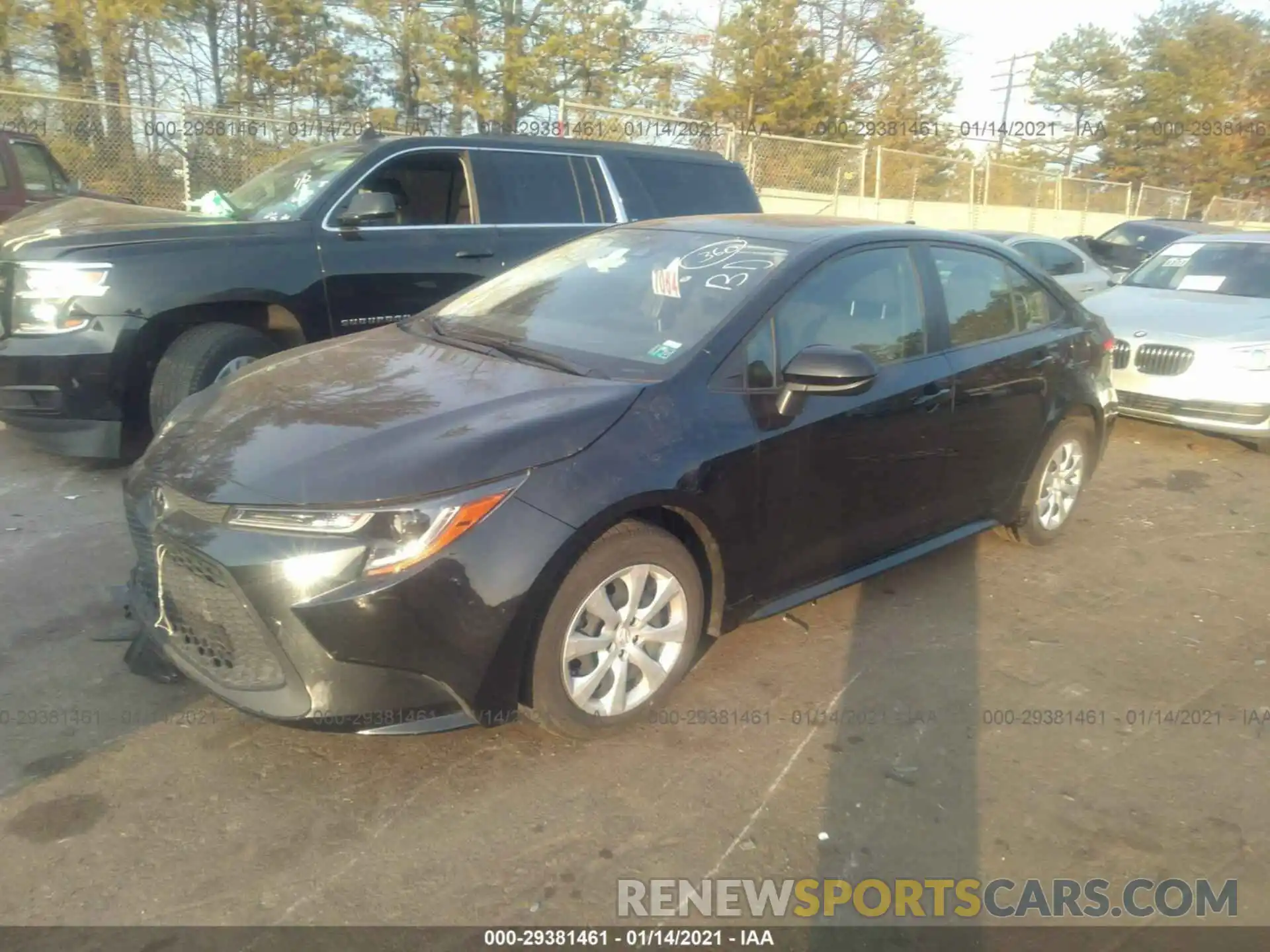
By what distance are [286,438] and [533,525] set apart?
0.83 metres

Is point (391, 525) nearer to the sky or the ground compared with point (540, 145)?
nearer to the ground

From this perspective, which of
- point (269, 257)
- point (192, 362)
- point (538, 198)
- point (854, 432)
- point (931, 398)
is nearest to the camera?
point (854, 432)

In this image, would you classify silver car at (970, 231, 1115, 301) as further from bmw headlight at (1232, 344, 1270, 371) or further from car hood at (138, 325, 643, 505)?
car hood at (138, 325, 643, 505)

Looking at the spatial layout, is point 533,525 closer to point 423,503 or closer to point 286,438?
point 423,503

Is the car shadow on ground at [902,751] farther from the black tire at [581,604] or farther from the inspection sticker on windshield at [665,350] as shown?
the inspection sticker on windshield at [665,350]

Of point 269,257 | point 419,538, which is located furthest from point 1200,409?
point 419,538

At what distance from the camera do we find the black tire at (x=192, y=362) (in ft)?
17.9

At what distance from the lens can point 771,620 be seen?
425 cm

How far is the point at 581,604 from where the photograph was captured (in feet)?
10.0

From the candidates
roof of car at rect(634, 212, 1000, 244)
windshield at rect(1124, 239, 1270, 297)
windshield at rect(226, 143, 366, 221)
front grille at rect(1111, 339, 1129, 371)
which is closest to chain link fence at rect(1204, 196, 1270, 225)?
windshield at rect(1124, 239, 1270, 297)

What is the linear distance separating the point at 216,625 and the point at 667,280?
6.69ft

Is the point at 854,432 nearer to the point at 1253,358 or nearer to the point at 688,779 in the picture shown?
the point at 688,779

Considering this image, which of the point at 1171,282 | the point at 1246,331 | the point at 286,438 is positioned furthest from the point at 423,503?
the point at 1171,282

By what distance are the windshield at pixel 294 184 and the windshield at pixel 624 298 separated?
7.06 ft
